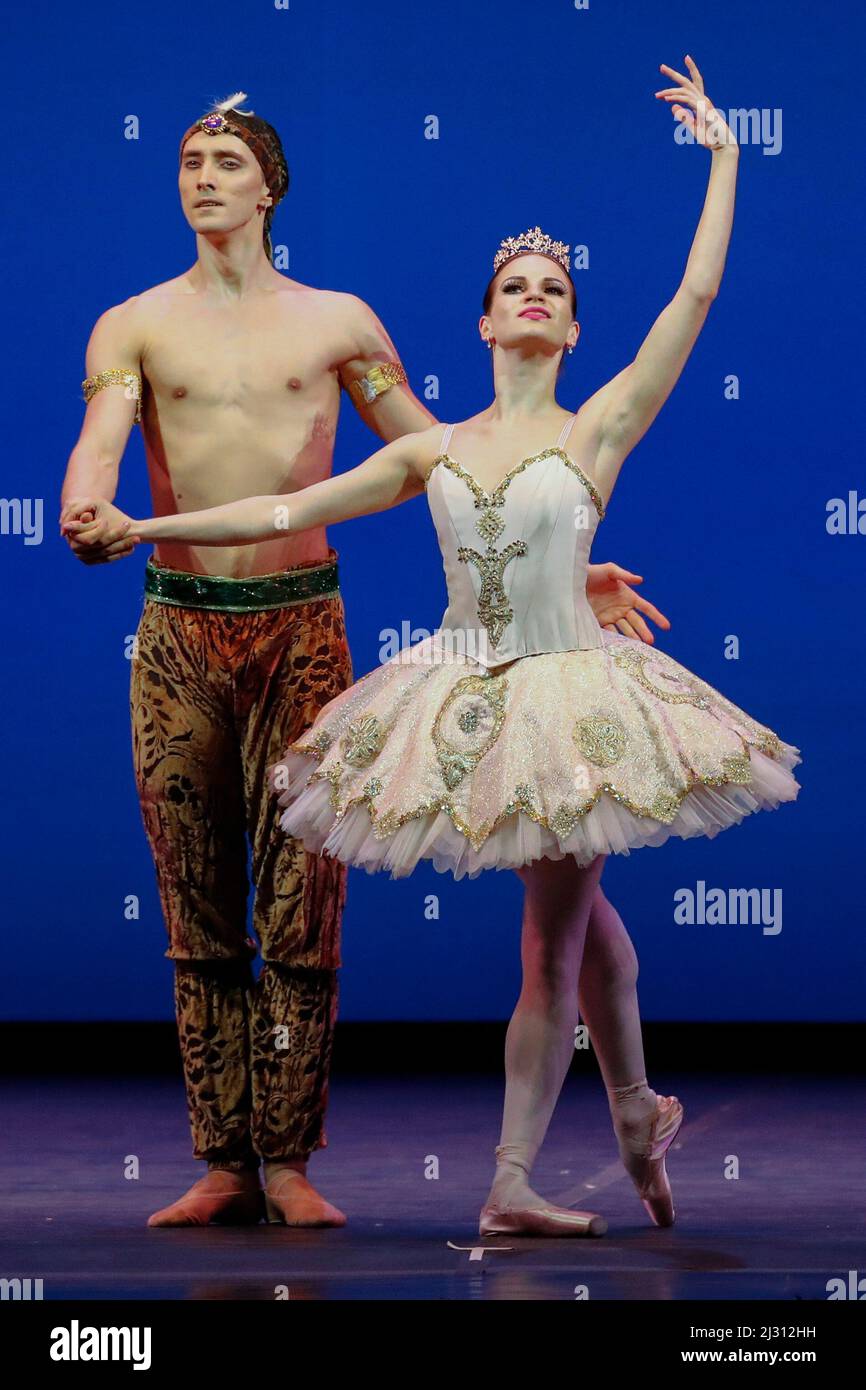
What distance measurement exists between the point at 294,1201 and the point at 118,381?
1.33m

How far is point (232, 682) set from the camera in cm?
339

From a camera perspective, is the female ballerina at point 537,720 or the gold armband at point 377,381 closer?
the female ballerina at point 537,720

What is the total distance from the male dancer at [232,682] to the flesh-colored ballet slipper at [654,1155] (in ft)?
1.68

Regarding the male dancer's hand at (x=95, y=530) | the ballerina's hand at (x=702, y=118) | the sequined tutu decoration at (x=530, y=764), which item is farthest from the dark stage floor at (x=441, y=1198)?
the ballerina's hand at (x=702, y=118)

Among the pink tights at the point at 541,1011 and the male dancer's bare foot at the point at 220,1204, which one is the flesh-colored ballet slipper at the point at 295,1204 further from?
the pink tights at the point at 541,1011

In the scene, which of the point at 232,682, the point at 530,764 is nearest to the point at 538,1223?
the point at 530,764

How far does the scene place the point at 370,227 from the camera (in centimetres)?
488

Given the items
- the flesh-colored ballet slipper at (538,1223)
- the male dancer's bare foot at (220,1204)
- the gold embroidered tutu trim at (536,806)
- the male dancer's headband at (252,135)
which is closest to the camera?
the gold embroidered tutu trim at (536,806)

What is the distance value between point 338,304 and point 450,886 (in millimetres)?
1838

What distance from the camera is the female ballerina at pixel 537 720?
2.98 meters

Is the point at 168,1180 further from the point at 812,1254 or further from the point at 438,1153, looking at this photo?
the point at 812,1254
